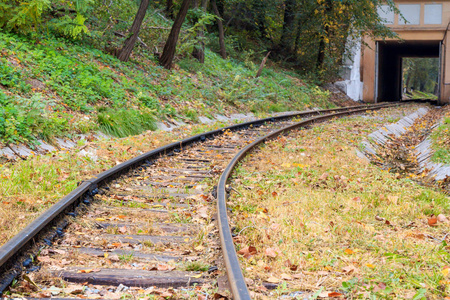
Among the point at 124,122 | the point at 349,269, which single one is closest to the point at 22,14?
the point at 124,122

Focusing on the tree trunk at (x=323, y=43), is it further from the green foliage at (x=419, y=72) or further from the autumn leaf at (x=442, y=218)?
the green foliage at (x=419, y=72)

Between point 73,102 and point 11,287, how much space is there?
815 centimetres

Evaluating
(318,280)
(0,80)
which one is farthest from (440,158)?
(0,80)

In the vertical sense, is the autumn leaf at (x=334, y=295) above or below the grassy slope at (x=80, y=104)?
below

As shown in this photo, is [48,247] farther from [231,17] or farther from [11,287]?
[231,17]

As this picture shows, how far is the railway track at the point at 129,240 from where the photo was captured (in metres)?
3.38

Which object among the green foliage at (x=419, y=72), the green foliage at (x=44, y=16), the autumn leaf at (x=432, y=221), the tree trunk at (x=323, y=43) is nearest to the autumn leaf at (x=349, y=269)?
the autumn leaf at (x=432, y=221)

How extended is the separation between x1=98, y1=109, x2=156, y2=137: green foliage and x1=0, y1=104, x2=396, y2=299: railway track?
372cm

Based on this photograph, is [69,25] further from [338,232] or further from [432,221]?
[432,221]

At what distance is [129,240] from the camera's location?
431 cm

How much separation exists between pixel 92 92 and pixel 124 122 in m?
1.28

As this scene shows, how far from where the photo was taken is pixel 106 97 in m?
12.2

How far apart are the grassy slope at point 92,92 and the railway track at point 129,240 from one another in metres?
2.70

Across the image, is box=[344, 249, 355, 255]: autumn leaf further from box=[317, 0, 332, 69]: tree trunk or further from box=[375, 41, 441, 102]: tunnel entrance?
box=[375, 41, 441, 102]: tunnel entrance
